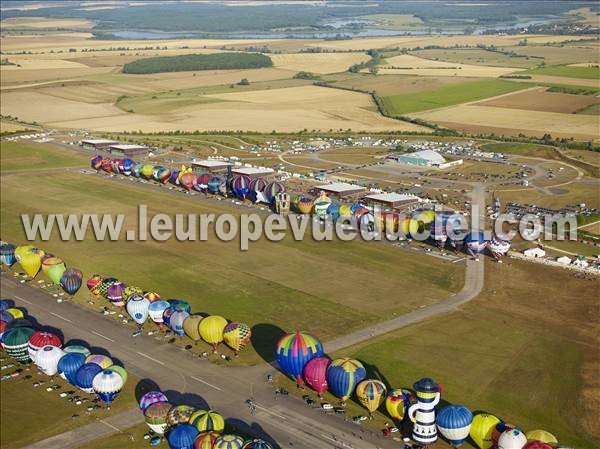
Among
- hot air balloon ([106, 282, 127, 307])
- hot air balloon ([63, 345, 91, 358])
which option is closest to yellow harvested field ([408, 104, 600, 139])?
hot air balloon ([106, 282, 127, 307])

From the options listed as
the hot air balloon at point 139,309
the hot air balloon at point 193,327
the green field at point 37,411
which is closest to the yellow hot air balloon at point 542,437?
the green field at point 37,411

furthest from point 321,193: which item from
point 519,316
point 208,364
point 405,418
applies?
point 405,418

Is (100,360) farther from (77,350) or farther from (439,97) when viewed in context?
(439,97)

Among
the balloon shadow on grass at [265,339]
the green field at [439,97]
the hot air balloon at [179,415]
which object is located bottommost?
the green field at [439,97]

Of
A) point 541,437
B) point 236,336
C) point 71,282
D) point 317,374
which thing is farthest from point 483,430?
point 71,282

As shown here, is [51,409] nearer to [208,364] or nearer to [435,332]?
[208,364]

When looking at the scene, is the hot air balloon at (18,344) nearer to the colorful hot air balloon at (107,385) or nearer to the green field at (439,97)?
the colorful hot air balloon at (107,385)
